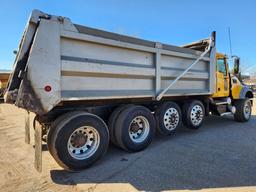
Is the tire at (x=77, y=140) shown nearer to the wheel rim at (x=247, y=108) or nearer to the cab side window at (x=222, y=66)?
the cab side window at (x=222, y=66)

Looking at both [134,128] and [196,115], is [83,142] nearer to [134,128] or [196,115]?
[134,128]

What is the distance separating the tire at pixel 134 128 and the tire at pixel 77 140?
1.45 feet

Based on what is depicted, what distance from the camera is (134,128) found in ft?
15.3

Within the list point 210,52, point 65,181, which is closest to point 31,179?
point 65,181

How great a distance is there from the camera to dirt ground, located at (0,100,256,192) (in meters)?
3.08

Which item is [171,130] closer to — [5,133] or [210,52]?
[210,52]

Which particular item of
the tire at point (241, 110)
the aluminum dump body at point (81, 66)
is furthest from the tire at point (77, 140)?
the tire at point (241, 110)

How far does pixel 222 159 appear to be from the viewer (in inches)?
159

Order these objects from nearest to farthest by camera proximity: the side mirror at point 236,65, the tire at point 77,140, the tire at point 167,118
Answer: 1. the tire at point 77,140
2. the tire at point 167,118
3. the side mirror at point 236,65

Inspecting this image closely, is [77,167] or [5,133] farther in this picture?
[5,133]

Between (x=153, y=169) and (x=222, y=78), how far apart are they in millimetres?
4859

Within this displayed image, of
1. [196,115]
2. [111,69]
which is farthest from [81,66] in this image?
[196,115]

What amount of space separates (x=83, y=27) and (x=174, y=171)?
303 centimetres

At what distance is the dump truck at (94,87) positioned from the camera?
10.9 ft
